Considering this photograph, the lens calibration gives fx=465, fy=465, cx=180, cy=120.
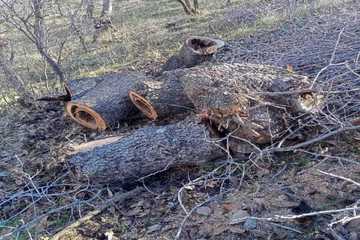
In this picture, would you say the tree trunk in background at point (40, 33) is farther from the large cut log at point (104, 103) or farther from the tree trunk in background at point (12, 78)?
the large cut log at point (104, 103)

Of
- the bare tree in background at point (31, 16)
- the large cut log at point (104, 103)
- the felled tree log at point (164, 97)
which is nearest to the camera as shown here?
the felled tree log at point (164, 97)

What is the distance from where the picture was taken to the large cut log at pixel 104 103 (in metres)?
4.56

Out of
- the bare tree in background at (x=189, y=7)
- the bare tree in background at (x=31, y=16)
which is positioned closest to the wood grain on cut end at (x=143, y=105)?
the bare tree in background at (x=31, y=16)

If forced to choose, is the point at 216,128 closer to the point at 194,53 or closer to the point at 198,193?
the point at 198,193

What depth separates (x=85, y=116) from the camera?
482 cm

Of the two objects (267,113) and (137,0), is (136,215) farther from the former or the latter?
(137,0)

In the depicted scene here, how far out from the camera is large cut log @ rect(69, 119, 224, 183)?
3.51 m

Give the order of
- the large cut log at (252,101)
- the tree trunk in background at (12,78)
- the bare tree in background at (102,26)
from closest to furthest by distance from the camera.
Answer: the large cut log at (252,101) < the tree trunk in background at (12,78) < the bare tree in background at (102,26)

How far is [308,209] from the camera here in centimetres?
287

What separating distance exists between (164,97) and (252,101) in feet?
3.50

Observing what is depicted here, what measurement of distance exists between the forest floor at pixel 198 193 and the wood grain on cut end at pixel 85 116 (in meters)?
0.09

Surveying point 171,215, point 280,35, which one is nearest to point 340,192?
point 171,215

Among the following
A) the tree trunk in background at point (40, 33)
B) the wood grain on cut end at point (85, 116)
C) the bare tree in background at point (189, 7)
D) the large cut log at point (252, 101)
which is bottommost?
the bare tree in background at point (189, 7)

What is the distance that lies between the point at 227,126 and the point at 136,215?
0.95 m
